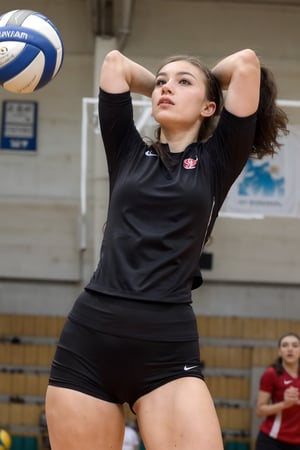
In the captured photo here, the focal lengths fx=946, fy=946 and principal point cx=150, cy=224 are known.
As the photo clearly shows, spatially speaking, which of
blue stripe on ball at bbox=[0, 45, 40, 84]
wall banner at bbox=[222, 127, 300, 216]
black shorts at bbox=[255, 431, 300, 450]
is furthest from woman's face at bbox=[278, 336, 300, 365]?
blue stripe on ball at bbox=[0, 45, 40, 84]

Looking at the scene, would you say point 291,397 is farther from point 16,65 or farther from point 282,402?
point 16,65

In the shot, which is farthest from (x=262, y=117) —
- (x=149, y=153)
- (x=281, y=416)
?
(x=281, y=416)

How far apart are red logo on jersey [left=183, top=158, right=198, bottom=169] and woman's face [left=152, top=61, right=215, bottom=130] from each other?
0.49ft

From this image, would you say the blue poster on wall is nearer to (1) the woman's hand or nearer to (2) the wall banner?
(2) the wall banner

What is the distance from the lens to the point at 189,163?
10.9 ft

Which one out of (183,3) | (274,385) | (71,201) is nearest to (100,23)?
(183,3)

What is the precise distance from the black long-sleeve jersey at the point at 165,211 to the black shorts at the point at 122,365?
16cm

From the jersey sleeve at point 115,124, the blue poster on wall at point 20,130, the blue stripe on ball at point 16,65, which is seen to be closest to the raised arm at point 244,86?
the jersey sleeve at point 115,124

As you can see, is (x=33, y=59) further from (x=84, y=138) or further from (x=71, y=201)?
(x=71, y=201)

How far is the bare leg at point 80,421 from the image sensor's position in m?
3.16

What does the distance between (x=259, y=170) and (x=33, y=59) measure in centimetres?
780

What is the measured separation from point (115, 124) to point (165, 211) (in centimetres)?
45

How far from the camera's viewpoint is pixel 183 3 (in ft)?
41.4

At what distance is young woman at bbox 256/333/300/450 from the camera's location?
7.69 m
